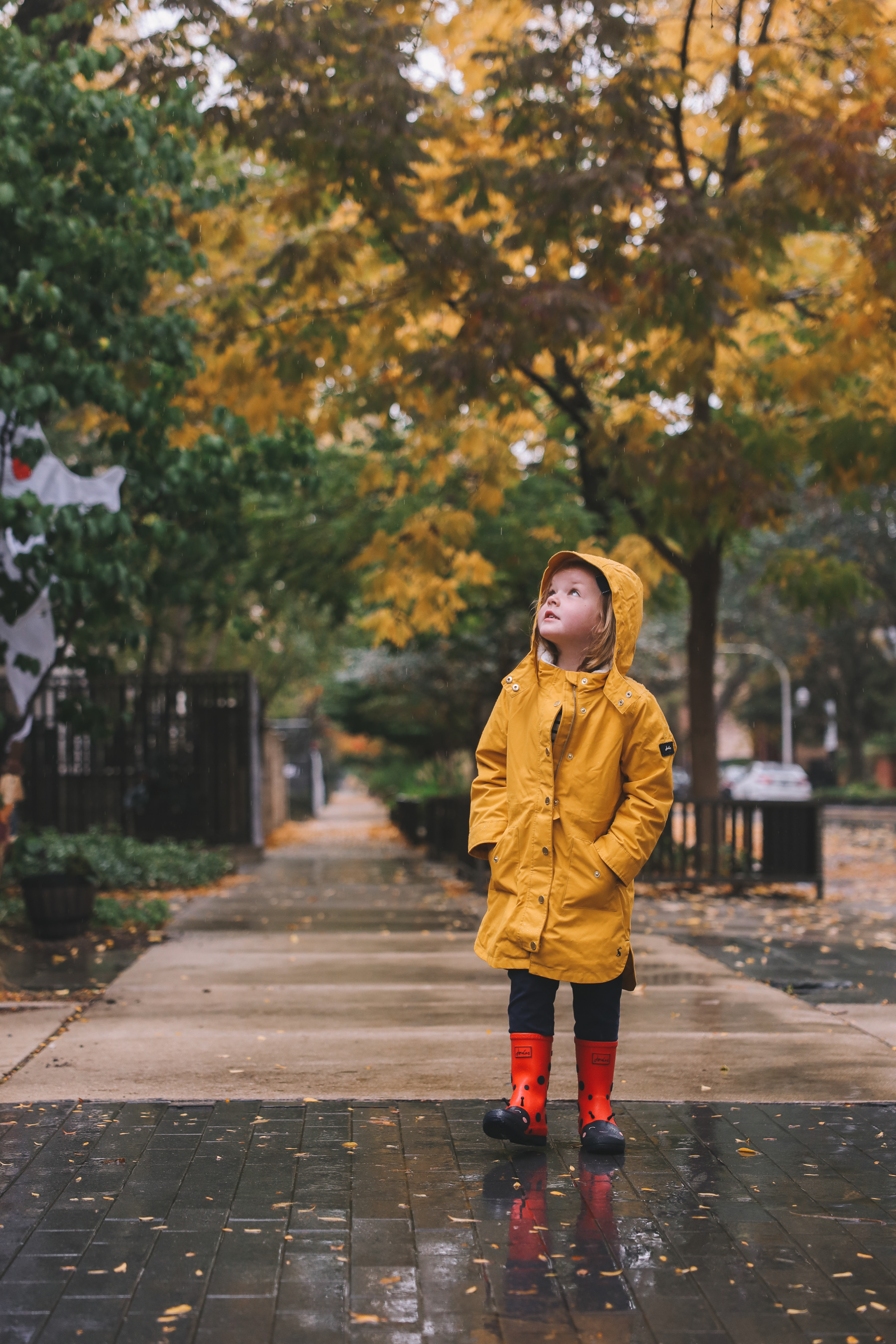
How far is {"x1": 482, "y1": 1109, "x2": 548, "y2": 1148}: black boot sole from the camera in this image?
14.1 feet

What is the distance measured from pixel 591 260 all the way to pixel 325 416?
3.38 meters

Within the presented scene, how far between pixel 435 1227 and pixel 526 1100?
0.78 m

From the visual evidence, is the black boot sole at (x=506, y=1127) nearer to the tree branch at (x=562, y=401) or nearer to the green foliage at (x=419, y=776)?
the tree branch at (x=562, y=401)

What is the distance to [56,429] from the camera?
1509cm

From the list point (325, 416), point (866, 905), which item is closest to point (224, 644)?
point (325, 416)

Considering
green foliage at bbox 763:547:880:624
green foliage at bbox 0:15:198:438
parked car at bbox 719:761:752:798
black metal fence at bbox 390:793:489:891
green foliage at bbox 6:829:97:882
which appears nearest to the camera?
green foliage at bbox 0:15:198:438

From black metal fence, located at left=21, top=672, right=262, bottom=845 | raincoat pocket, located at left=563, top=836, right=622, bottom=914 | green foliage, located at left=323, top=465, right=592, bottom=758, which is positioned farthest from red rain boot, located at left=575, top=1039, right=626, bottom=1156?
black metal fence, located at left=21, top=672, right=262, bottom=845

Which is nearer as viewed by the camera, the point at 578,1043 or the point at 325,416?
the point at 578,1043

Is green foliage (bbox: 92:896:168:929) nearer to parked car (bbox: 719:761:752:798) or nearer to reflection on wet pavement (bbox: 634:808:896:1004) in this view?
reflection on wet pavement (bbox: 634:808:896:1004)

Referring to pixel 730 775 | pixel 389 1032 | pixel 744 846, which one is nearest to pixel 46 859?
pixel 389 1032

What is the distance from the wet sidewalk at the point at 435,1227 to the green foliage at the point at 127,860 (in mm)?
7472

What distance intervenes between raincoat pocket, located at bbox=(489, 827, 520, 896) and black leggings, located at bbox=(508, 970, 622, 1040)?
27 centimetres

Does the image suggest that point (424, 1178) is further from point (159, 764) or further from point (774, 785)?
point (774, 785)

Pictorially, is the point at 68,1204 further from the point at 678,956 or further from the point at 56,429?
the point at 56,429
